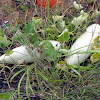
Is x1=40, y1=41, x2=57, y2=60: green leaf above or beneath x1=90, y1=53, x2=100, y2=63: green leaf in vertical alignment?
above

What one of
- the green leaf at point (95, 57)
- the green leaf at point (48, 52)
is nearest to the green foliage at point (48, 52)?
the green leaf at point (48, 52)

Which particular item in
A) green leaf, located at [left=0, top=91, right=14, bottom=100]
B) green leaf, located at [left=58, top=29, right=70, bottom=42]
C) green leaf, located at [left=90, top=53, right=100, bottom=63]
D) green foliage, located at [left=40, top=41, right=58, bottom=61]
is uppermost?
green leaf, located at [left=58, top=29, right=70, bottom=42]

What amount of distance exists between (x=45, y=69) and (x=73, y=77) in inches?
7.6

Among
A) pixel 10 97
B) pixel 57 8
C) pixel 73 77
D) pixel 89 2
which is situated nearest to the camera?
pixel 10 97

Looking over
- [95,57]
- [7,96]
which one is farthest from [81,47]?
[7,96]

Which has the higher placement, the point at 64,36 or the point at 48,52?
the point at 64,36

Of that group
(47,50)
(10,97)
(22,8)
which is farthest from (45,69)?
(22,8)

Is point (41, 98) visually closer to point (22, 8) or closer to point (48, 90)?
point (48, 90)

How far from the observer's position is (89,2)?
1.21m

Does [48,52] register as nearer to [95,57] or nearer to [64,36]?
[64,36]

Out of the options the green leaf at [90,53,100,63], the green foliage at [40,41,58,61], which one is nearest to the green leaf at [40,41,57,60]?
the green foliage at [40,41,58,61]

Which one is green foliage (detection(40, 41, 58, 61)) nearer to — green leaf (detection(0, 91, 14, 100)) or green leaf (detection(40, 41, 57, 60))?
green leaf (detection(40, 41, 57, 60))

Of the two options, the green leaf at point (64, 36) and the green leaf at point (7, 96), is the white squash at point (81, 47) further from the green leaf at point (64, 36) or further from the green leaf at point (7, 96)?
the green leaf at point (7, 96)

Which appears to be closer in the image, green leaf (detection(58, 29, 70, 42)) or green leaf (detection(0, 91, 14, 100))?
green leaf (detection(0, 91, 14, 100))
